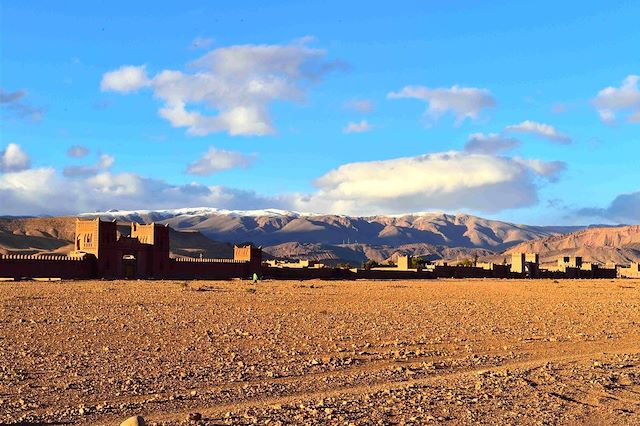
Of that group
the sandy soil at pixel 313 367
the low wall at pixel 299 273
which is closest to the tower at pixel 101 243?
the low wall at pixel 299 273

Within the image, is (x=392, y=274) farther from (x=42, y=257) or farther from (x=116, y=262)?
(x=42, y=257)

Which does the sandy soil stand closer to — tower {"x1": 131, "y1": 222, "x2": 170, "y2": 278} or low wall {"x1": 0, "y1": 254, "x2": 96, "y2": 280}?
low wall {"x1": 0, "y1": 254, "x2": 96, "y2": 280}

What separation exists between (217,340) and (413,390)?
7.43 m

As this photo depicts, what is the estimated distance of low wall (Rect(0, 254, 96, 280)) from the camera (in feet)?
173

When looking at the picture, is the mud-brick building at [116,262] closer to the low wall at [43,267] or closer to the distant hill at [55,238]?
the low wall at [43,267]

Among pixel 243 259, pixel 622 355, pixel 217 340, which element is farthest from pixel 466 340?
pixel 243 259

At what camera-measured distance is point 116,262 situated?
2391 inches

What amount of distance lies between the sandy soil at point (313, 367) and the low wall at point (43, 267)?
2770 cm

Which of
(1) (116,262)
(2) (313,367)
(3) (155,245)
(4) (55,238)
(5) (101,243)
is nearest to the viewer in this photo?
(2) (313,367)

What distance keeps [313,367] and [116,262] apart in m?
49.1

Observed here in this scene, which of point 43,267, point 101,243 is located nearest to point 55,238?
point 101,243

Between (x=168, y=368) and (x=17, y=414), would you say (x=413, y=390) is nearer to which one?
(x=168, y=368)

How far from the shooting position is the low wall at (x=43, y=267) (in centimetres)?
5272

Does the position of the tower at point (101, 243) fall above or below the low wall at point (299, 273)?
above
